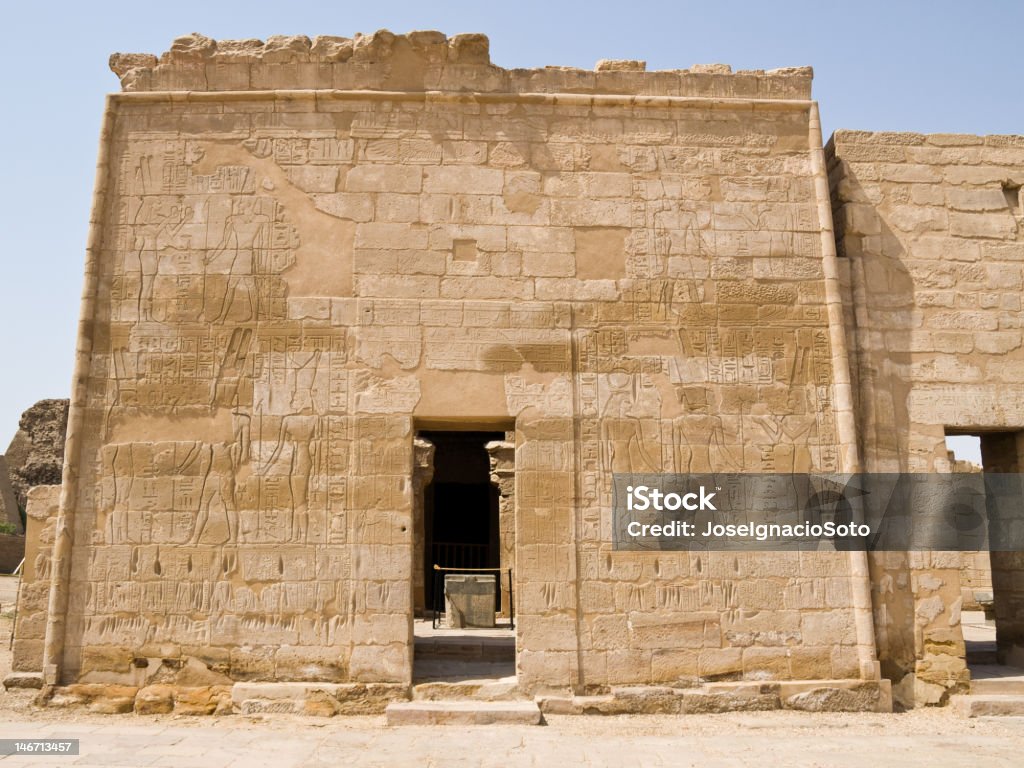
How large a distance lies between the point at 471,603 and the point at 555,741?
5250mm

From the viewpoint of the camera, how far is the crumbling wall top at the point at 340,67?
7.05 metres

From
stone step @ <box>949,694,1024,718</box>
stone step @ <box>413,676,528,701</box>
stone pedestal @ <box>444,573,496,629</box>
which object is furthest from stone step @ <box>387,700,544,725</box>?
stone pedestal @ <box>444,573,496,629</box>

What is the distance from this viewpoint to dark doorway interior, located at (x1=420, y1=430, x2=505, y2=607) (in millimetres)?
15742

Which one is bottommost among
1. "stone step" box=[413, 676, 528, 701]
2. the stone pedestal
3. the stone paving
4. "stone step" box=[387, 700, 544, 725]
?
the stone paving

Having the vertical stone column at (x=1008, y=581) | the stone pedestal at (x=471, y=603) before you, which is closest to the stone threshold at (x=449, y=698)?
the vertical stone column at (x=1008, y=581)

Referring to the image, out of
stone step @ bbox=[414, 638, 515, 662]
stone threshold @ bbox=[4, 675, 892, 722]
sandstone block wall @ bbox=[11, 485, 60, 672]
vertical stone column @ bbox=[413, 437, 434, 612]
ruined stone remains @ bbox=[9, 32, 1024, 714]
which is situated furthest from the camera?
vertical stone column @ bbox=[413, 437, 434, 612]

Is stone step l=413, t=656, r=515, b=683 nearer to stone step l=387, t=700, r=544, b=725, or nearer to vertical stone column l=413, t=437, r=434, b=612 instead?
stone step l=387, t=700, r=544, b=725

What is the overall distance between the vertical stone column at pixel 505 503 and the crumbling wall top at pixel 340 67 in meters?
6.04

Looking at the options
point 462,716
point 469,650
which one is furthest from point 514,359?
point 469,650

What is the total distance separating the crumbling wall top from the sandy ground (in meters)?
5.03

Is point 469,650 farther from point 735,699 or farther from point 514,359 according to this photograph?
point 514,359

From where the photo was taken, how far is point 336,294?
6.72m

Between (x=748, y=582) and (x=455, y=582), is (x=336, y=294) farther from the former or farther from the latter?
(x=455, y=582)

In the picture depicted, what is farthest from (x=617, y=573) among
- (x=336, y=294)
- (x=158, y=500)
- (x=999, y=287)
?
(x=999, y=287)
